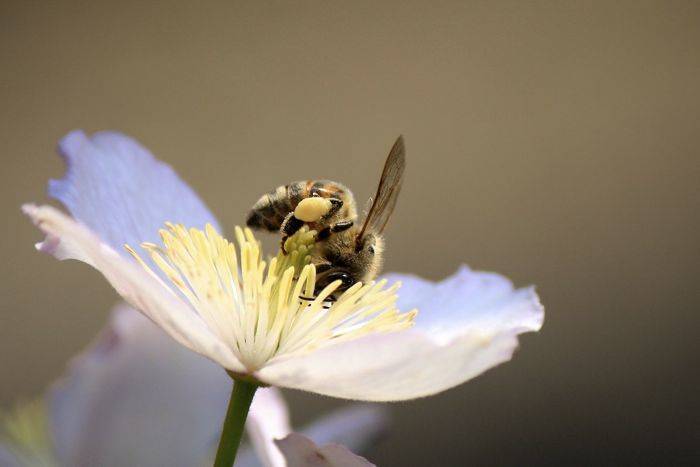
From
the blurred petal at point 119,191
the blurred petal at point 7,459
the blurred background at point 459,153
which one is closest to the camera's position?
the blurred petal at point 7,459

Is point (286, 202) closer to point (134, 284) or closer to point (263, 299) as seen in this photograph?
point (263, 299)

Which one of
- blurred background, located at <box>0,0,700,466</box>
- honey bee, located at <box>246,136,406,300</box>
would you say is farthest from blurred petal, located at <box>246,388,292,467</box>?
blurred background, located at <box>0,0,700,466</box>

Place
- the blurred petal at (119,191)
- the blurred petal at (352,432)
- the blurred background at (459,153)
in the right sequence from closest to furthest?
the blurred petal at (352,432), the blurred petal at (119,191), the blurred background at (459,153)

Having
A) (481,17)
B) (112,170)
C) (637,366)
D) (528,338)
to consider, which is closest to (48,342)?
(528,338)

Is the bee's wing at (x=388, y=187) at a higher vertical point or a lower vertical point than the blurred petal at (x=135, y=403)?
higher

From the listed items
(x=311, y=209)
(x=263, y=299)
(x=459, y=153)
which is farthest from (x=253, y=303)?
(x=459, y=153)

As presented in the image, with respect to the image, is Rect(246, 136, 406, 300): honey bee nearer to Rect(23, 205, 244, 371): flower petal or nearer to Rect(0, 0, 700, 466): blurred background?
Rect(23, 205, 244, 371): flower petal

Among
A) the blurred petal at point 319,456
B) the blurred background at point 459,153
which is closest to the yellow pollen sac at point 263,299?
the blurred petal at point 319,456

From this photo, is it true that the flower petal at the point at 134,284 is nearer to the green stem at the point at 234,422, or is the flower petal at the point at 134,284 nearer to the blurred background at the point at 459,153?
the green stem at the point at 234,422
